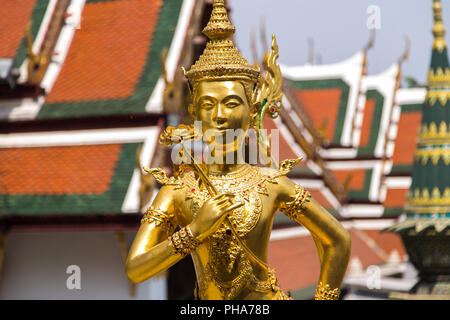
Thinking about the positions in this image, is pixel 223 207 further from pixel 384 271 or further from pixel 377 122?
pixel 377 122

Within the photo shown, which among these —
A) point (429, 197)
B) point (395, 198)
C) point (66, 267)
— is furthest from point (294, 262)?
point (395, 198)

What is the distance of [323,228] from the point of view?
3973mm

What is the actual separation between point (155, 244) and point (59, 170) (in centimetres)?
595

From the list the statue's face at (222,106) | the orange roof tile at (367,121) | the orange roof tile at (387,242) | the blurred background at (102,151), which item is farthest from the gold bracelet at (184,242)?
the orange roof tile at (367,121)

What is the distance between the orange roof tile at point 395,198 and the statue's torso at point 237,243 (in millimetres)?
16270

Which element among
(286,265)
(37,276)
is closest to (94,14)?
(37,276)

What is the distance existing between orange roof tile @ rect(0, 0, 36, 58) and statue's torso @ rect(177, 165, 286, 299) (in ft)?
23.4

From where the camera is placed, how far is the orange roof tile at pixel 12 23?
10.4 meters

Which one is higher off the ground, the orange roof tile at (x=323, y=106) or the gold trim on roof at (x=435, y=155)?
the gold trim on roof at (x=435, y=155)

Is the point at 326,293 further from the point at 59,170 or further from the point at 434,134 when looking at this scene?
the point at 59,170

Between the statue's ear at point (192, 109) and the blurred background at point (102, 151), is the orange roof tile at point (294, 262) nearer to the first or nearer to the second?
the blurred background at point (102, 151)

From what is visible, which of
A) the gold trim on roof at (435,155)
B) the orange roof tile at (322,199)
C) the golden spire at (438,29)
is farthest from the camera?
the orange roof tile at (322,199)

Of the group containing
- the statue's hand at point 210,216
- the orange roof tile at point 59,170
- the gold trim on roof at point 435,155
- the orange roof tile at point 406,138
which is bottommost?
the orange roof tile at point 406,138

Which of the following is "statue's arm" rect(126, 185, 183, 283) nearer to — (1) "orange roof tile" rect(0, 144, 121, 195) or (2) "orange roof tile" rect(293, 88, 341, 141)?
(1) "orange roof tile" rect(0, 144, 121, 195)
